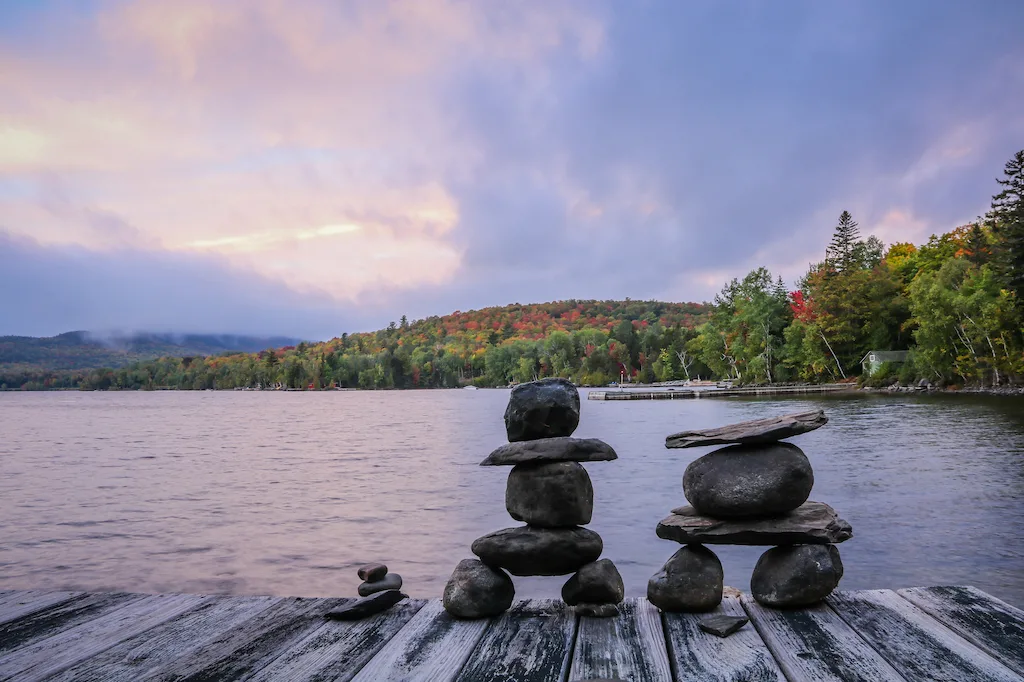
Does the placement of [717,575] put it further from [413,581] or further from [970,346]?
[970,346]

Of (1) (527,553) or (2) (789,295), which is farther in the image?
(2) (789,295)

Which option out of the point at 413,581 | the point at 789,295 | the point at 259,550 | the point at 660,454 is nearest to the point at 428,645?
the point at 413,581

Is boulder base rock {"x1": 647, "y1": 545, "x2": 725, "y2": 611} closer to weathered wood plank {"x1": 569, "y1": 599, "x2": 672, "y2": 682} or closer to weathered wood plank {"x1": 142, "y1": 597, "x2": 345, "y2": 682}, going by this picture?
weathered wood plank {"x1": 569, "y1": 599, "x2": 672, "y2": 682}

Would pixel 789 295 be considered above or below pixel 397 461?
above

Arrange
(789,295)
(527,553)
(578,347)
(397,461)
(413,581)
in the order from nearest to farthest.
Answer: (527,553)
(413,581)
(397,461)
(789,295)
(578,347)

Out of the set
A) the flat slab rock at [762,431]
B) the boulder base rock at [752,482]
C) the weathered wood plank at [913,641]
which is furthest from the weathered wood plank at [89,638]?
the weathered wood plank at [913,641]

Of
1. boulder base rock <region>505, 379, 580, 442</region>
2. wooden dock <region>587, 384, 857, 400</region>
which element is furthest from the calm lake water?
wooden dock <region>587, 384, 857, 400</region>

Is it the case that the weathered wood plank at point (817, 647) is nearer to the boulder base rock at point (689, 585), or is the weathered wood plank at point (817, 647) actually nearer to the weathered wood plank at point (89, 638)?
the boulder base rock at point (689, 585)

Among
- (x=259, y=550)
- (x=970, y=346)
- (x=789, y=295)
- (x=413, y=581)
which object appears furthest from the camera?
(x=789, y=295)

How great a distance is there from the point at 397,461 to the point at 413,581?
21.5 m

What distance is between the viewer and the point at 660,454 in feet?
113

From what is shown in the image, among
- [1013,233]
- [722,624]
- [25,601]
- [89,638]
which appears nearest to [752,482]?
[722,624]

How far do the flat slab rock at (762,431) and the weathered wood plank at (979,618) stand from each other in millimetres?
1463

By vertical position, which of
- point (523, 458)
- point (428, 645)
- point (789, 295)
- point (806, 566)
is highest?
point (789, 295)
